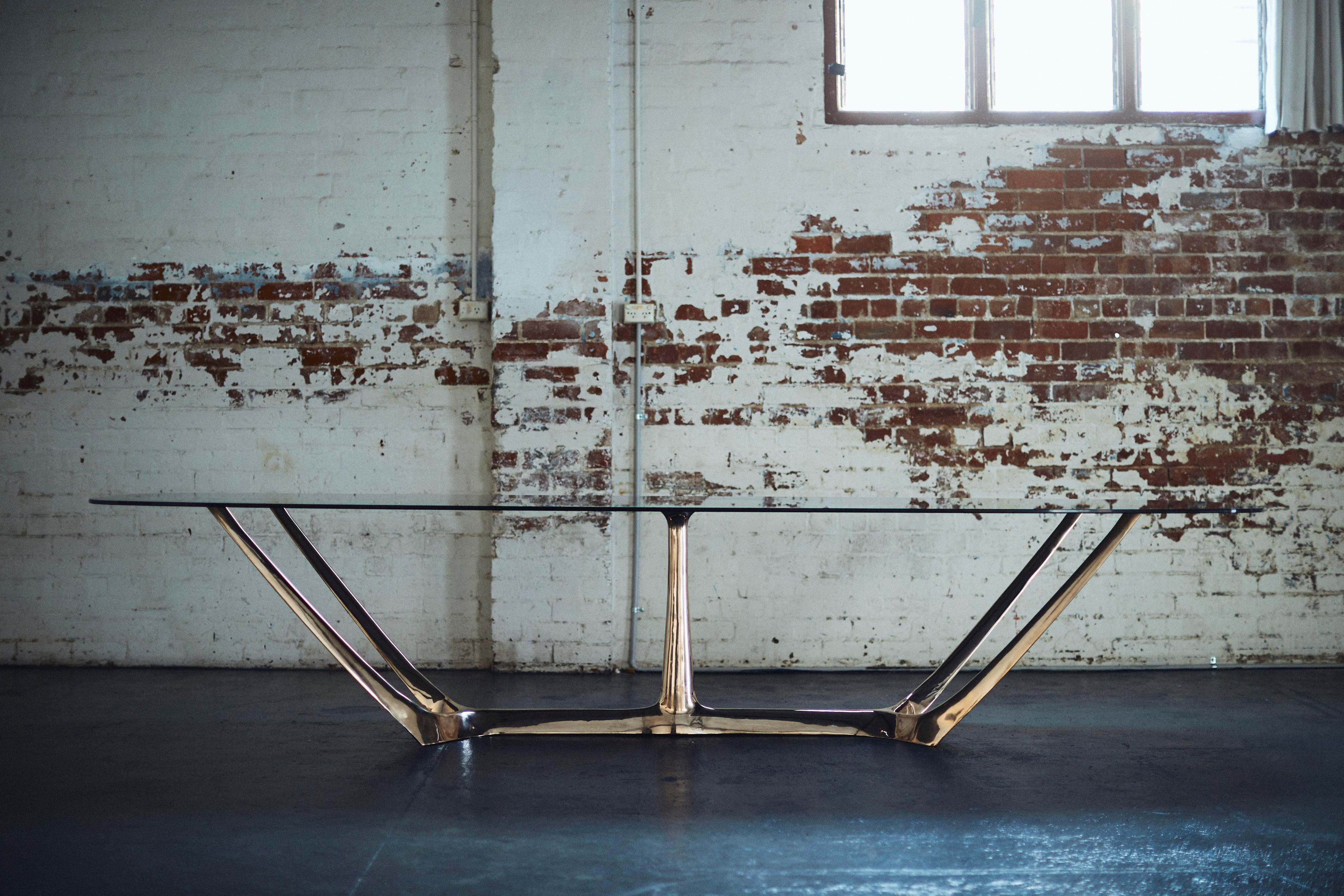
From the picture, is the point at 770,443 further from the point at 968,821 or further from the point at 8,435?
the point at 8,435

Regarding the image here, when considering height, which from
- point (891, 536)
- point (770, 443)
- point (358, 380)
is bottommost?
point (891, 536)

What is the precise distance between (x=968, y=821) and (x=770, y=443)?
5.45ft

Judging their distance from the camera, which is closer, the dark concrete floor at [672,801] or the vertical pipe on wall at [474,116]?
the dark concrete floor at [672,801]

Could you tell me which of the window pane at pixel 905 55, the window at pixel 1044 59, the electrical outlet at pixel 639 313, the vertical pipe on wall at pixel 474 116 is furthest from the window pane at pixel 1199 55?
the vertical pipe on wall at pixel 474 116

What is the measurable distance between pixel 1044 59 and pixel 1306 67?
2.94 feet

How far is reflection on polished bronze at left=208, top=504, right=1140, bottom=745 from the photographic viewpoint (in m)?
2.38

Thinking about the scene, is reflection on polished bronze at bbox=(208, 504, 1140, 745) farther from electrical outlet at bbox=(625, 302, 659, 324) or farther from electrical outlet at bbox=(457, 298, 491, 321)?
electrical outlet at bbox=(457, 298, 491, 321)

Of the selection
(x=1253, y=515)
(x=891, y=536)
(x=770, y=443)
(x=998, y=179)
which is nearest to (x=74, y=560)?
(x=770, y=443)

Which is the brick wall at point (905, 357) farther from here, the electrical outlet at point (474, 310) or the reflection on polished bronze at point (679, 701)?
the reflection on polished bronze at point (679, 701)

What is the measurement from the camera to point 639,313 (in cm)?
338

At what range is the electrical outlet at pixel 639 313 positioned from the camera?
133 inches

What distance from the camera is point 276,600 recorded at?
345cm

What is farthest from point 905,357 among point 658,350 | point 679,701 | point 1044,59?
point 679,701

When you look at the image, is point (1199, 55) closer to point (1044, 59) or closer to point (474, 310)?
point (1044, 59)
